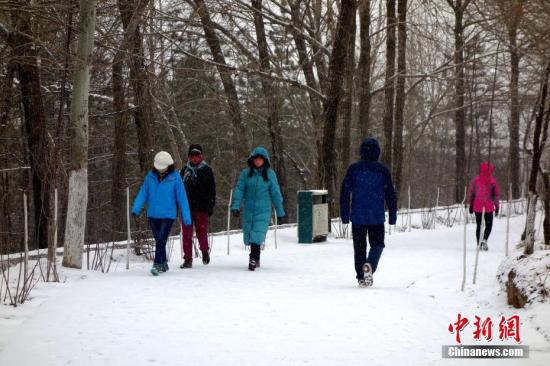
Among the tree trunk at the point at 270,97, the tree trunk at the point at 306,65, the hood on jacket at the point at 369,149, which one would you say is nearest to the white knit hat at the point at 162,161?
the hood on jacket at the point at 369,149

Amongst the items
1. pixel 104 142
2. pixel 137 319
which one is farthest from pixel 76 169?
pixel 104 142

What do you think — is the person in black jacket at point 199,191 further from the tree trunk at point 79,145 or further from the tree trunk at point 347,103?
the tree trunk at point 347,103

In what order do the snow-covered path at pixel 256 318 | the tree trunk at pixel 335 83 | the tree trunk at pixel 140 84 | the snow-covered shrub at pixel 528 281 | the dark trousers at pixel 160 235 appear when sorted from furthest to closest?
1. the tree trunk at pixel 335 83
2. the tree trunk at pixel 140 84
3. the dark trousers at pixel 160 235
4. the snow-covered shrub at pixel 528 281
5. the snow-covered path at pixel 256 318

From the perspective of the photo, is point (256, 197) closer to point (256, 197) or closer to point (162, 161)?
point (256, 197)

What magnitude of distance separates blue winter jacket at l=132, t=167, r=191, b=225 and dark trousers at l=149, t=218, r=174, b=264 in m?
0.11

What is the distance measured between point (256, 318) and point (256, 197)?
3.93 meters

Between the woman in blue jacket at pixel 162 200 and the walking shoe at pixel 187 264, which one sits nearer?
the woman in blue jacket at pixel 162 200

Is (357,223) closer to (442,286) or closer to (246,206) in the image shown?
(442,286)

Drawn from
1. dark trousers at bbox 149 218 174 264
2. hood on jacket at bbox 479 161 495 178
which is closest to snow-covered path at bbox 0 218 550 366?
dark trousers at bbox 149 218 174 264

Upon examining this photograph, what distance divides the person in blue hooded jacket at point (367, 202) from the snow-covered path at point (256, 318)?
0.40 metres
